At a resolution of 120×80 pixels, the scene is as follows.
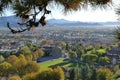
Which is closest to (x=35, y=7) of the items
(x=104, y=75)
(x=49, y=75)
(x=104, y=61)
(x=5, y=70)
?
(x=49, y=75)

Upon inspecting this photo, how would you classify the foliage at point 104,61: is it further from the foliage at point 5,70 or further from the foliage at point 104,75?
the foliage at point 5,70

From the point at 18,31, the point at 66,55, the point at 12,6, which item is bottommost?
the point at 66,55

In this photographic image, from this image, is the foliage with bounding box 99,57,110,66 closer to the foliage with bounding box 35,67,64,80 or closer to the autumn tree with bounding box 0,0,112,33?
the foliage with bounding box 35,67,64,80

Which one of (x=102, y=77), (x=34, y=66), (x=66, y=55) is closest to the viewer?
(x=102, y=77)

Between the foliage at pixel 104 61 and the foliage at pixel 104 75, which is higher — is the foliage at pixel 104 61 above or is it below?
below

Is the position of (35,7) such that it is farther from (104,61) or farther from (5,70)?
(104,61)

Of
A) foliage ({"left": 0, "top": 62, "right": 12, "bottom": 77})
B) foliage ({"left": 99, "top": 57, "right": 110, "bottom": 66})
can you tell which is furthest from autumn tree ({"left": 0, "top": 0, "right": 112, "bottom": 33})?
foliage ({"left": 99, "top": 57, "right": 110, "bottom": 66})

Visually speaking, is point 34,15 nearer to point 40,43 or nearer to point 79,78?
point 79,78

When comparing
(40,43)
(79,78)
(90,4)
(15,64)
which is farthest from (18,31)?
(40,43)

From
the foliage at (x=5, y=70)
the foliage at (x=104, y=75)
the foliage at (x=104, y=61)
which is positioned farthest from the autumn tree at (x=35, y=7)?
the foliage at (x=104, y=61)

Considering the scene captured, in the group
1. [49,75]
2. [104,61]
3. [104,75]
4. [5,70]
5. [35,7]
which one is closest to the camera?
[35,7]

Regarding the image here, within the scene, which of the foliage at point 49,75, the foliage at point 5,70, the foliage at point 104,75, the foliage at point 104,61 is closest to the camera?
the foliage at point 49,75
